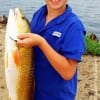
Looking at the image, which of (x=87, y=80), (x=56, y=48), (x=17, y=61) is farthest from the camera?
(x=87, y=80)

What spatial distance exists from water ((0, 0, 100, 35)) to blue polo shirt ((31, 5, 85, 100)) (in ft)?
34.4

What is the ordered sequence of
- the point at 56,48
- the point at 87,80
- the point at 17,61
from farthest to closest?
the point at 87,80 → the point at 56,48 → the point at 17,61

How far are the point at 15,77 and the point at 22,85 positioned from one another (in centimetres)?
8

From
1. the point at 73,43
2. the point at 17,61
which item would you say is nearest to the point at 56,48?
the point at 73,43

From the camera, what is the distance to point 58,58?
293 centimetres

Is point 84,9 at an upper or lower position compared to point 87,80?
lower

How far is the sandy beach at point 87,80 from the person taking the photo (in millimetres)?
6229

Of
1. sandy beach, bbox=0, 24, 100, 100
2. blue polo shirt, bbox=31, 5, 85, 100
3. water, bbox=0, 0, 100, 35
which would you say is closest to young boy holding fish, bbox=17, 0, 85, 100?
blue polo shirt, bbox=31, 5, 85, 100

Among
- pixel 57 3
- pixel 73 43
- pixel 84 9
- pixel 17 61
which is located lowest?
pixel 84 9

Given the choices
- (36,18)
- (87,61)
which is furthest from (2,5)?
(36,18)

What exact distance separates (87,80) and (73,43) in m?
4.08

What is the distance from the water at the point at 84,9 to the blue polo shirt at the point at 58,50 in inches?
413

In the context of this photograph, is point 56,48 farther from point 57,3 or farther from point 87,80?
point 87,80

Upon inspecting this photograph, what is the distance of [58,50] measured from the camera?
3043 millimetres
